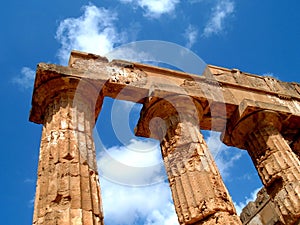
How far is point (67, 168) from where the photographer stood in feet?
23.3

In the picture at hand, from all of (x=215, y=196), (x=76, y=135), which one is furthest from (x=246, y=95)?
(x=76, y=135)

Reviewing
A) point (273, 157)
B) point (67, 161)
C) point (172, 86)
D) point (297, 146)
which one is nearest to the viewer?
point (67, 161)

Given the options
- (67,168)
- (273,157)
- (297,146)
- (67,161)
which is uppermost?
(297,146)

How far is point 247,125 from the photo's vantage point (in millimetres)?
11258

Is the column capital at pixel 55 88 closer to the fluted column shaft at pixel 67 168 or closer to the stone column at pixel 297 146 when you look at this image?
the fluted column shaft at pixel 67 168

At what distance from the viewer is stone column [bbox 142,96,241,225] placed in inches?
316

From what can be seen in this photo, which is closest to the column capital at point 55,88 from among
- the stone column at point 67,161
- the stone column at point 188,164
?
the stone column at point 67,161

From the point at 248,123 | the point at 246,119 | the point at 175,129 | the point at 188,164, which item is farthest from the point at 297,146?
the point at 188,164

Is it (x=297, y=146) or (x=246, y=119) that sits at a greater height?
(x=246, y=119)

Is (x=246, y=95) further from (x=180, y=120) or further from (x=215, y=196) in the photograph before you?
(x=215, y=196)

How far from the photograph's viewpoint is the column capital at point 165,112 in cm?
1030

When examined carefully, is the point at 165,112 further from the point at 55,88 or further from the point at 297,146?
the point at 297,146

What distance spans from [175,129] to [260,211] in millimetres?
9592

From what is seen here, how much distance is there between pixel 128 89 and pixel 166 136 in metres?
1.70
